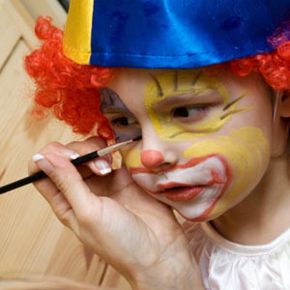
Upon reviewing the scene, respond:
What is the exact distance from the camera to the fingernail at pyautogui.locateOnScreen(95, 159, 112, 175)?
86 centimetres

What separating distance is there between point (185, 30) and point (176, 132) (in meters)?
0.13

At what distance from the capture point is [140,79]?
2.39 ft

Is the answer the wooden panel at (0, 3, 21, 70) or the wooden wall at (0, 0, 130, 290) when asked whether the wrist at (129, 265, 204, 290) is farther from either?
A: the wooden panel at (0, 3, 21, 70)

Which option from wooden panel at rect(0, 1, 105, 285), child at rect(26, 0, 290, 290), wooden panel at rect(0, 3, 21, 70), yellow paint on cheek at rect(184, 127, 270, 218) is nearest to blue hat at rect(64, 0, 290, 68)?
child at rect(26, 0, 290, 290)

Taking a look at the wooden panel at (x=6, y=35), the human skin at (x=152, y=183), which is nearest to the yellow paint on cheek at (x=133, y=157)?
the human skin at (x=152, y=183)

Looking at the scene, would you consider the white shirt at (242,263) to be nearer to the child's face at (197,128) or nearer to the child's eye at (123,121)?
the child's face at (197,128)

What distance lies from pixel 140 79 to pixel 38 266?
28.1 inches

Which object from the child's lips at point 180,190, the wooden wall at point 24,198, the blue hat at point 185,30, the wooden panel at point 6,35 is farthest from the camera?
the wooden panel at point 6,35

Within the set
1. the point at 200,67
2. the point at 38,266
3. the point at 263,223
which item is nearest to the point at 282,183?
the point at 263,223

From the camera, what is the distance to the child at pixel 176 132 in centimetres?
69

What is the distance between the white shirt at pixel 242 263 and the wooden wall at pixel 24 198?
31 centimetres

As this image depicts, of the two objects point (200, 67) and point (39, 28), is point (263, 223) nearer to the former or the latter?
point (200, 67)

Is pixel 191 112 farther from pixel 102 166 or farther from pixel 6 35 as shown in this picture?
pixel 6 35

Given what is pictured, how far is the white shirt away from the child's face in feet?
0.47
